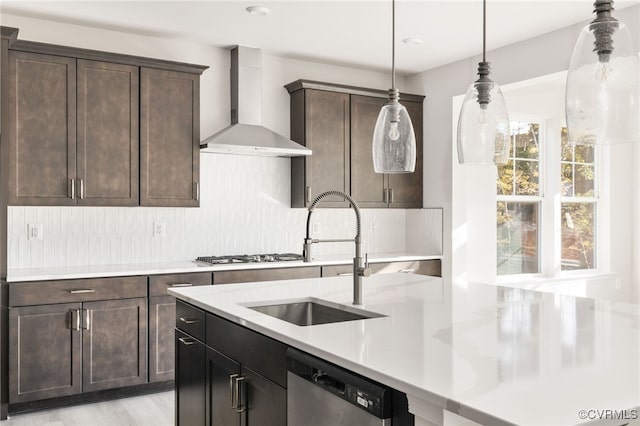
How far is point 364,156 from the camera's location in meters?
5.23

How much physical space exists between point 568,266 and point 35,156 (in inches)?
204

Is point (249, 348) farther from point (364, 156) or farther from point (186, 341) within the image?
point (364, 156)

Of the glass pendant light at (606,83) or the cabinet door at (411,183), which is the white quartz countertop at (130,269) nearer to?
the cabinet door at (411,183)

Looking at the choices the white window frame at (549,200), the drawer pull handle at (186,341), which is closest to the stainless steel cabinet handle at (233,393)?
the drawer pull handle at (186,341)

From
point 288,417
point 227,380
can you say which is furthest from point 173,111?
point 288,417

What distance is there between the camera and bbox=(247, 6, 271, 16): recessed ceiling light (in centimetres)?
384

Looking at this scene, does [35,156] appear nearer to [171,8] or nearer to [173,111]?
[173,111]

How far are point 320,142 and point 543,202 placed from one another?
257 cm

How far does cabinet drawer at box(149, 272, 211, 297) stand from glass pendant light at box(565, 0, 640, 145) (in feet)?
10.5

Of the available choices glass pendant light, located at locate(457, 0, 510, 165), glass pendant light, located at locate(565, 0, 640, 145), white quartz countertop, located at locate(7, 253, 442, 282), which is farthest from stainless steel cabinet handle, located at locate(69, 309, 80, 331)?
glass pendant light, located at locate(565, 0, 640, 145)

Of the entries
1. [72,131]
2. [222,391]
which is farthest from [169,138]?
[222,391]

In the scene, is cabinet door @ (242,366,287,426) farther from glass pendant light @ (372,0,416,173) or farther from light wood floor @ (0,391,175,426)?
light wood floor @ (0,391,175,426)

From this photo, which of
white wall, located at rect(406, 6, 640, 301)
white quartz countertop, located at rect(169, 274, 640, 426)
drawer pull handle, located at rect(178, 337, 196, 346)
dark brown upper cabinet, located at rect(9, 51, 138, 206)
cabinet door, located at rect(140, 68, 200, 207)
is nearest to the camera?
white quartz countertop, located at rect(169, 274, 640, 426)

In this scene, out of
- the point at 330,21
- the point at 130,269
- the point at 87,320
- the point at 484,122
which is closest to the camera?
the point at 484,122
